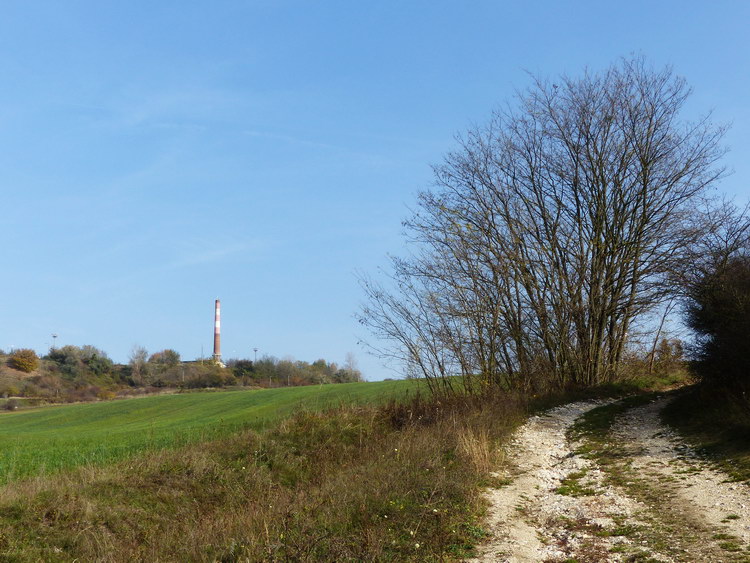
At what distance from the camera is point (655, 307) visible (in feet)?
78.3

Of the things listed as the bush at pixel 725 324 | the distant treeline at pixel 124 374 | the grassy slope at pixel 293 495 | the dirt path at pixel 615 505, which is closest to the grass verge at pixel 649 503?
the dirt path at pixel 615 505

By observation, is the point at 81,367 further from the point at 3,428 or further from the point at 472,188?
the point at 472,188

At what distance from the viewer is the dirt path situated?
6699 millimetres

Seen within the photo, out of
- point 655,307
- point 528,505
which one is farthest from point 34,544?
point 655,307

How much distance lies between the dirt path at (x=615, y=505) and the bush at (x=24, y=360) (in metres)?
89.9

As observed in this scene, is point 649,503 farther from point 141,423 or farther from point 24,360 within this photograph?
point 24,360

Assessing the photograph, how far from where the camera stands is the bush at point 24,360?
88188 mm

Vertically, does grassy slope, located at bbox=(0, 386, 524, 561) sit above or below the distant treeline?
below

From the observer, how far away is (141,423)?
3641 centimetres

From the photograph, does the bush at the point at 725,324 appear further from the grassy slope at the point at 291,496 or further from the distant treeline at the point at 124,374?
the distant treeline at the point at 124,374

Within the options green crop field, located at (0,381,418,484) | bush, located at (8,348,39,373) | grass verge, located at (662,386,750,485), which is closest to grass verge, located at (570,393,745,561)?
grass verge, located at (662,386,750,485)

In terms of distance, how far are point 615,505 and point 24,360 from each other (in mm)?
94378

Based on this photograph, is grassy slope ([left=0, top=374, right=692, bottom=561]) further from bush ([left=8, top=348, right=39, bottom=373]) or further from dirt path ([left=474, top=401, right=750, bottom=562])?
bush ([left=8, top=348, right=39, bottom=373])

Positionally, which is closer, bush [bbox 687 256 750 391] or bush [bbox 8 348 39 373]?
bush [bbox 687 256 750 391]
